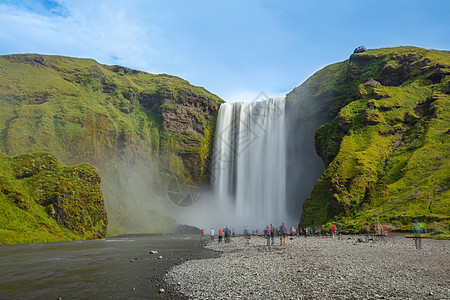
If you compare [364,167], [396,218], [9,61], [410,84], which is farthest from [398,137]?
[9,61]

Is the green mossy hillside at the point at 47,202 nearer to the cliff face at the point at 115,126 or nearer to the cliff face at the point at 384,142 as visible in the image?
the cliff face at the point at 115,126

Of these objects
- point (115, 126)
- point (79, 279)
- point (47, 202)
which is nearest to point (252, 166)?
point (115, 126)

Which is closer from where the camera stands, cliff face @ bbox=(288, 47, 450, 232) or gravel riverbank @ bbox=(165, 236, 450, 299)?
gravel riverbank @ bbox=(165, 236, 450, 299)

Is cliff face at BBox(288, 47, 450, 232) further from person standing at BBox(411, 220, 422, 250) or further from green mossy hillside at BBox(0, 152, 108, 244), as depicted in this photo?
green mossy hillside at BBox(0, 152, 108, 244)

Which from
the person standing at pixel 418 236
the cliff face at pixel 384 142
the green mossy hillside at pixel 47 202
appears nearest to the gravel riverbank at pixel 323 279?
the person standing at pixel 418 236

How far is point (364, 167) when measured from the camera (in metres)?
49.4

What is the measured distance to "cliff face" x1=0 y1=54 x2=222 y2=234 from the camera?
239 feet

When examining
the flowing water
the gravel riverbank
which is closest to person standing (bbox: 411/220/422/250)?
the gravel riverbank

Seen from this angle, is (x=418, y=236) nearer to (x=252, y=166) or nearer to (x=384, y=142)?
(x=384, y=142)

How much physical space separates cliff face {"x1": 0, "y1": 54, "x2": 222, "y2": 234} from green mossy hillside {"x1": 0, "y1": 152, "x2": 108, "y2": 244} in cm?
1547

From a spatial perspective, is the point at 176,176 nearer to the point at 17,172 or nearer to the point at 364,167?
the point at 17,172

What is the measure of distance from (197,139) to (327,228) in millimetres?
68643

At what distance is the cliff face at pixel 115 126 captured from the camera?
239ft

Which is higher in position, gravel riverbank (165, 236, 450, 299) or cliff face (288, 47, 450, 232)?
cliff face (288, 47, 450, 232)
